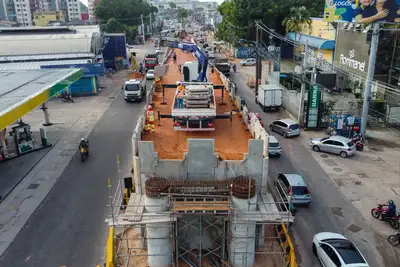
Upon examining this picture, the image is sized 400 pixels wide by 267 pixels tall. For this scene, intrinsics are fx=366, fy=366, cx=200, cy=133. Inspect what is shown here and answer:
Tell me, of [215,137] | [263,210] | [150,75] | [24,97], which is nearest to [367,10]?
[215,137]

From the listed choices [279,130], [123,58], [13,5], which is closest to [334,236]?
[279,130]

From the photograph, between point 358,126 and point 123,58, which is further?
point 123,58

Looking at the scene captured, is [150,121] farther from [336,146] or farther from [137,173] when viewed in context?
[336,146]

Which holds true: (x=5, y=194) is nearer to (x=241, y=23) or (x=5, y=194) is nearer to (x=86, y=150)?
(x=86, y=150)

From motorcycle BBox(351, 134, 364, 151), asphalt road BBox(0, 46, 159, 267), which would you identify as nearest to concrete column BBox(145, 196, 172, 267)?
asphalt road BBox(0, 46, 159, 267)

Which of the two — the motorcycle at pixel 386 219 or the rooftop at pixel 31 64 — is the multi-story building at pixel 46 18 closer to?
the rooftop at pixel 31 64
